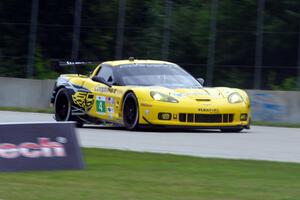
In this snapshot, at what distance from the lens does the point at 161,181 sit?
907 cm

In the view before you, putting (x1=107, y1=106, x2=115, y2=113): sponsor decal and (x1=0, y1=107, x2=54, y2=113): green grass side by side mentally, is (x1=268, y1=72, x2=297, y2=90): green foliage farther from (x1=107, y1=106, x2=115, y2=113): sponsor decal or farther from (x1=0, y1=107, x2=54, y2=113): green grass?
(x1=107, y1=106, x2=115, y2=113): sponsor decal

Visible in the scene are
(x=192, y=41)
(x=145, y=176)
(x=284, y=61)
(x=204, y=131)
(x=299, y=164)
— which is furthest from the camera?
(x=192, y=41)

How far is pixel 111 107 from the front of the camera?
17.0 m

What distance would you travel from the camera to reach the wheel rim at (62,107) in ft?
60.7

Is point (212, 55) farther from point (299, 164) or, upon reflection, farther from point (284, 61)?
point (299, 164)

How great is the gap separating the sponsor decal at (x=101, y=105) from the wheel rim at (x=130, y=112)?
747 mm

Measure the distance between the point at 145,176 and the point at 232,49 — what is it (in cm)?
1446

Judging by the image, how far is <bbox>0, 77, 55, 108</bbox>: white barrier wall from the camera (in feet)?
82.3

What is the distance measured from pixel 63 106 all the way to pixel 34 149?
925cm

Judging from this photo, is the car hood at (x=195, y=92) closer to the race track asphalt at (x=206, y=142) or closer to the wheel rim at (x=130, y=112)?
the wheel rim at (x=130, y=112)

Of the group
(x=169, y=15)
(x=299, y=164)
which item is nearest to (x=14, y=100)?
(x=169, y=15)

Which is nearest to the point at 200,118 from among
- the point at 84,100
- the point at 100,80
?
the point at 100,80

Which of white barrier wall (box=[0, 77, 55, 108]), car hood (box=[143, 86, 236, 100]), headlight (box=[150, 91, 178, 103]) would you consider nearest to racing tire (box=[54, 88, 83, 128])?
car hood (box=[143, 86, 236, 100])

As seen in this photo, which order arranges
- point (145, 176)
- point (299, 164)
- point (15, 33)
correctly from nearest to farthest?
point (145, 176)
point (299, 164)
point (15, 33)
